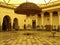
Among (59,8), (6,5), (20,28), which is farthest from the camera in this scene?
(20,28)

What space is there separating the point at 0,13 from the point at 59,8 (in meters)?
10.2

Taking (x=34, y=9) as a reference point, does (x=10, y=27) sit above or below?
below

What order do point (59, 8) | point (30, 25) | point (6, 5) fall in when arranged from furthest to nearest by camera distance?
point (30, 25), point (6, 5), point (59, 8)

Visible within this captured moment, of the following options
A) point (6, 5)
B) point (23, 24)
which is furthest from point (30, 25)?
point (6, 5)

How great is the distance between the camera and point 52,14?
21469 mm

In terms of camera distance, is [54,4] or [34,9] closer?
[34,9]

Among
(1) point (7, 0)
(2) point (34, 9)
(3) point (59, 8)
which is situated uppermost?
(1) point (7, 0)

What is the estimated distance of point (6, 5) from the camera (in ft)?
66.8

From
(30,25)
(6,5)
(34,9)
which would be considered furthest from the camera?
(30,25)

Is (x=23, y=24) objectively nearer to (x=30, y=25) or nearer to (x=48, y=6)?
(x=30, y=25)

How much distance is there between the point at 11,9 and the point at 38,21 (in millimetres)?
7147

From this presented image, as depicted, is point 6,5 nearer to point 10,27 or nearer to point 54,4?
point 10,27

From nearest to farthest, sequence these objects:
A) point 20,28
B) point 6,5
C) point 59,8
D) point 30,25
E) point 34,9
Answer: point 34,9, point 59,8, point 6,5, point 20,28, point 30,25

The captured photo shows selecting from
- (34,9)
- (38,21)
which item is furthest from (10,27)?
(34,9)
